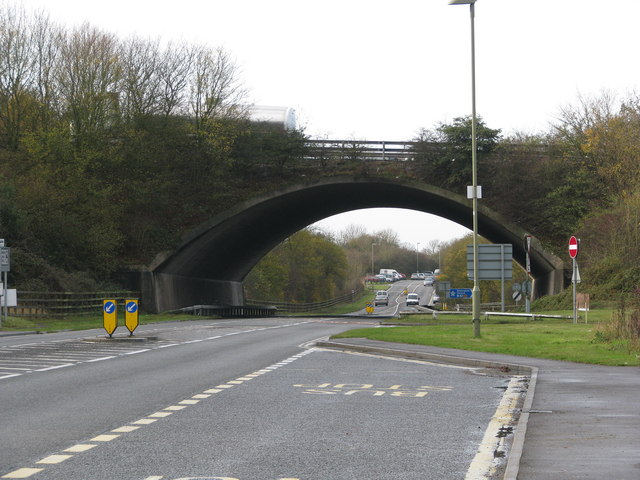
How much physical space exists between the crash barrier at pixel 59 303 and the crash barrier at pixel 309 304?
32.3 metres

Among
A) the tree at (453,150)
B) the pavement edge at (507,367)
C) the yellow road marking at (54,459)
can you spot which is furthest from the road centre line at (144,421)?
the tree at (453,150)

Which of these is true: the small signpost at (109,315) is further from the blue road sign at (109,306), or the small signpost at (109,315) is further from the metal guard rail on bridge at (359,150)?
the metal guard rail on bridge at (359,150)

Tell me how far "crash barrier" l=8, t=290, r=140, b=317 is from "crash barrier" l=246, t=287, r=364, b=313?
32.3m

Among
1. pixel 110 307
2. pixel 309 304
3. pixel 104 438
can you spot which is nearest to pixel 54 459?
pixel 104 438

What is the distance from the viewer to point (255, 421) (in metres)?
10.2

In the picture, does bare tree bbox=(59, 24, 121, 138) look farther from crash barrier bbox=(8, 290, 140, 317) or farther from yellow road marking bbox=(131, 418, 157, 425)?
yellow road marking bbox=(131, 418, 157, 425)

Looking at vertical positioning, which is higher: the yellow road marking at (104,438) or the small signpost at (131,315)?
the small signpost at (131,315)

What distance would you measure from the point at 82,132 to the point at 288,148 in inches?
472

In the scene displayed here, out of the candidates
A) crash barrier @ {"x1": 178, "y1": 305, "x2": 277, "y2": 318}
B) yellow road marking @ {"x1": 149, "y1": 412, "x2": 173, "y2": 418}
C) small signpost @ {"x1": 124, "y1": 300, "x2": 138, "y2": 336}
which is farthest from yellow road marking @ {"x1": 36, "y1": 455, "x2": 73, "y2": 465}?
crash barrier @ {"x1": 178, "y1": 305, "x2": 277, "y2": 318}

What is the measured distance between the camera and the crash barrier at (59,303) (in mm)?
39625

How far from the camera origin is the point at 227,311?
211 ft

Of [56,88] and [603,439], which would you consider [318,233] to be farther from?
[603,439]

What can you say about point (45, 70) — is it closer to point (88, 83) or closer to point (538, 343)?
point (88, 83)

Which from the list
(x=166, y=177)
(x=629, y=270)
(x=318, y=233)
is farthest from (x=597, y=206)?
(x=318, y=233)
